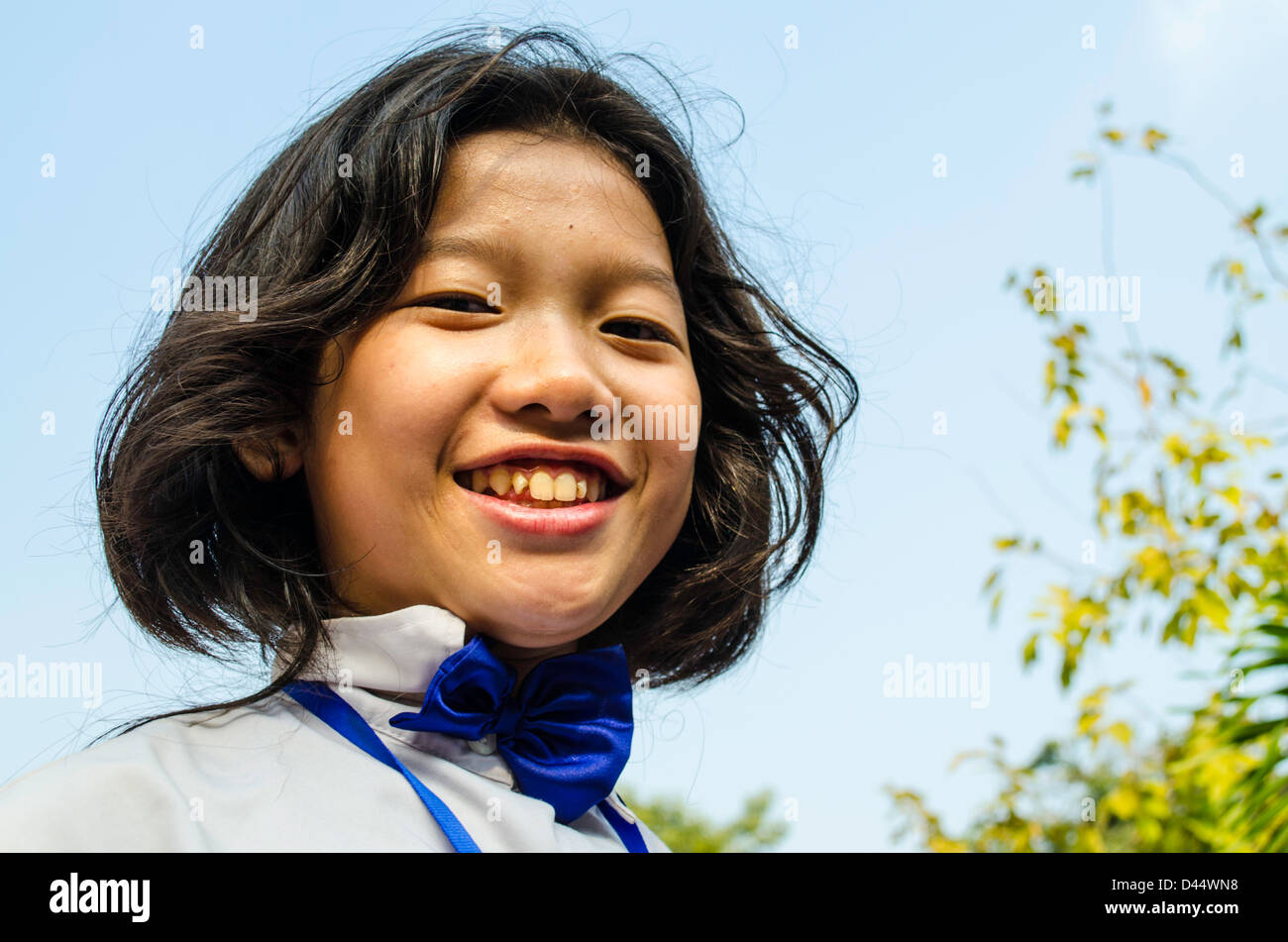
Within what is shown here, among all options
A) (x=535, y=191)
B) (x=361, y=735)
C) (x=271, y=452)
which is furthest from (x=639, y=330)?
(x=361, y=735)

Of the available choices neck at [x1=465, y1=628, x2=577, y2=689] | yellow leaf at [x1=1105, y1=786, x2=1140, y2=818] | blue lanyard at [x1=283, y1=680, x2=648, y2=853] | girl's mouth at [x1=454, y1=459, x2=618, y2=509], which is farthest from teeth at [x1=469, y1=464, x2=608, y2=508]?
yellow leaf at [x1=1105, y1=786, x2=1140, y2=818]

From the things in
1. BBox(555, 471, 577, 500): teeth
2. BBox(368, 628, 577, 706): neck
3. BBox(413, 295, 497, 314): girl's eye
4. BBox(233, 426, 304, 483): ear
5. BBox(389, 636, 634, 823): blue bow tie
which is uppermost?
BBox(413, 295, 497, 314): girl's eye

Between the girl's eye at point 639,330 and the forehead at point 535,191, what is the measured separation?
11cm

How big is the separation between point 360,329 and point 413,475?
0.71 feet

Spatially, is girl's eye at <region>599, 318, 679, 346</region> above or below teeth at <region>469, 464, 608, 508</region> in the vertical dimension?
above

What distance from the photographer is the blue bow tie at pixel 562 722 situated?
146cm

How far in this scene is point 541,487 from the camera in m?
1.41

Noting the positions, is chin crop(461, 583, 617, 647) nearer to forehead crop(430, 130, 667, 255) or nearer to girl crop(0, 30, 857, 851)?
girl crop(0, 30, 857, 851)

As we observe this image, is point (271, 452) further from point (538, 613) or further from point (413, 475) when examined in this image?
point (538, 613)

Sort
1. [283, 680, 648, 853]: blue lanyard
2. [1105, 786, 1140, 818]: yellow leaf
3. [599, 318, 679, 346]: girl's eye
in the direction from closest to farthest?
1. [283, 680, 648, 853]: blue lanyard
2. [599, 318, 679, 346]: girl's eye
3. [1105, 786, 1140, 818]: yellow leaf

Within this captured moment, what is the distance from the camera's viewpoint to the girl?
1.35 m

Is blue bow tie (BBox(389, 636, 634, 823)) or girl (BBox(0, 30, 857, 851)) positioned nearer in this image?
girl (BBox(0, 30, 857, 851))
